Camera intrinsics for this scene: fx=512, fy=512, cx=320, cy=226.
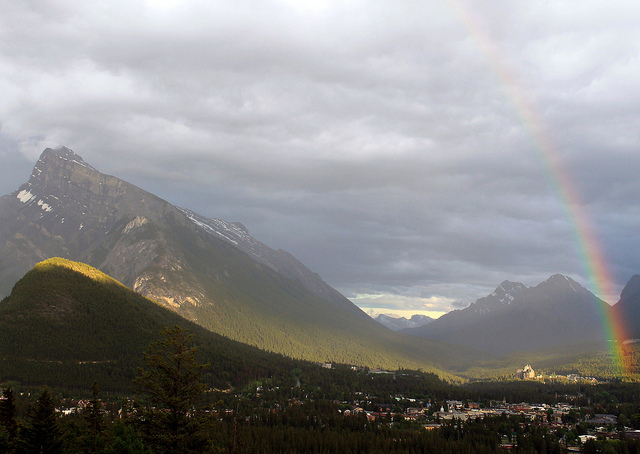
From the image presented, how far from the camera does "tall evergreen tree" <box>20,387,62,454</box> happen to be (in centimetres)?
7738

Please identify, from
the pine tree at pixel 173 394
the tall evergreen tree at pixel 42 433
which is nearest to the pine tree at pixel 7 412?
the tall evergreen tree at pixel 42 433

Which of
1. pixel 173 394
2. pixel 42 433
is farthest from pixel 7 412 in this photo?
pixel 173 394

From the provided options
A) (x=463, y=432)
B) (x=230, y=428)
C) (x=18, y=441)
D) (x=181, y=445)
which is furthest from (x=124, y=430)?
(x=463, y=432)

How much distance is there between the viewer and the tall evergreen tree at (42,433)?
77375 millimetres

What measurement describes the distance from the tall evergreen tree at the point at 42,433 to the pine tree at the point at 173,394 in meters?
21.6

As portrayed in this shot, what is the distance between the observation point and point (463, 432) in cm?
16712

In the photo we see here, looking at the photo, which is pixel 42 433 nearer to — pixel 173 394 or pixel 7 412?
pixel 7 412

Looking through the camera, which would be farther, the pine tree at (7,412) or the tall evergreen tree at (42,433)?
the pine tree at (7,412)

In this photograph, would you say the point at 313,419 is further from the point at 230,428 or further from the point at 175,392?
the point at 175,392

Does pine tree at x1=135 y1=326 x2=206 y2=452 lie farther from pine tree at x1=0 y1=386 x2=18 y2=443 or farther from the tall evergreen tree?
pine tree at x1=0 y1=386 x2=18 y2=443

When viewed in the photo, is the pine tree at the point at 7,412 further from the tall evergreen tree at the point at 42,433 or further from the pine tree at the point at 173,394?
the pine tree at the point at 173,394

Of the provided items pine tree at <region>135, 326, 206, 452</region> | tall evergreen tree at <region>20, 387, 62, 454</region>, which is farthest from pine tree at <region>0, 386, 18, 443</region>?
pine tree at <region>135, 326, 206, 452</region>

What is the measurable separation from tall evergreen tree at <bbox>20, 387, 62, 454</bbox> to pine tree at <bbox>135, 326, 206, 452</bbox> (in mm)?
21553

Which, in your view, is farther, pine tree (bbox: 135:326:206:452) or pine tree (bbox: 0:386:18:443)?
pine tree (bbox: 0:386:18:443)
